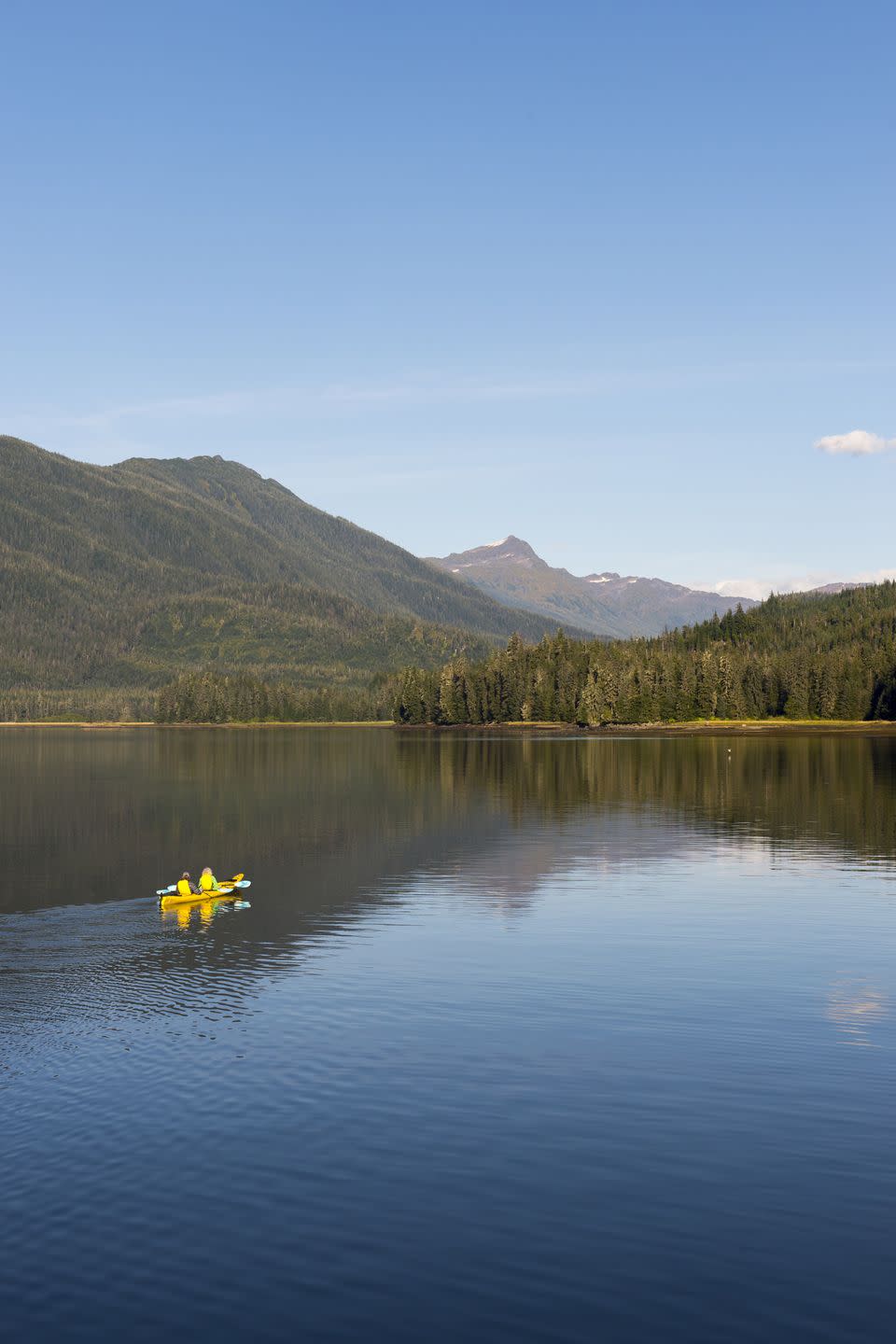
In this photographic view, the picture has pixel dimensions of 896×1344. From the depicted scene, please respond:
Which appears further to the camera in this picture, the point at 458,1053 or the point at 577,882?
the point at 577,882

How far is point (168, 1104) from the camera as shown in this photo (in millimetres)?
34656

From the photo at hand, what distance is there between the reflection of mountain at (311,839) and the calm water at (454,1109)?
55 centimetres

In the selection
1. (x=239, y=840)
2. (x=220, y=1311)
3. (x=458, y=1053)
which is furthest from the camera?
(x=239, y=840)

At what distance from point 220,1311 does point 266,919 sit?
1687 inches

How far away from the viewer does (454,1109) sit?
3366cm

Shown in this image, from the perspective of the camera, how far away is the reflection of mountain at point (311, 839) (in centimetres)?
5700

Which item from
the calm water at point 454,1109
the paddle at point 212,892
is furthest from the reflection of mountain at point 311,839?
the paddle at point 212,892

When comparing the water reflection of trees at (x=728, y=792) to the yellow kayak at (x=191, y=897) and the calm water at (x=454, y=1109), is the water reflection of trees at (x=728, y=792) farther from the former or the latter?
the yellow kayak at (x=191, y=897)

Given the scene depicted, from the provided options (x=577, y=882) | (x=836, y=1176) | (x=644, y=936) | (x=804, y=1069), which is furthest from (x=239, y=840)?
(x=836, y=1176)

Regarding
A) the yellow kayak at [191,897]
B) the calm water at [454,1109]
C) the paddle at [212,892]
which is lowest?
the calm water at [454,1109]

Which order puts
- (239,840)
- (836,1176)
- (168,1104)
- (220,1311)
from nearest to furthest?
1. (220,1311)
2. (836,1176)
3. (168,1104)
4. (239,840)

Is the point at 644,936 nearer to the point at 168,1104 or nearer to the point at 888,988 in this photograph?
the point at 888,988

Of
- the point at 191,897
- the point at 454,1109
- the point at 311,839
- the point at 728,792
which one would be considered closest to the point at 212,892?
the point at 191,897

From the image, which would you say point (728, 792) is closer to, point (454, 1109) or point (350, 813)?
point (350, 813)
